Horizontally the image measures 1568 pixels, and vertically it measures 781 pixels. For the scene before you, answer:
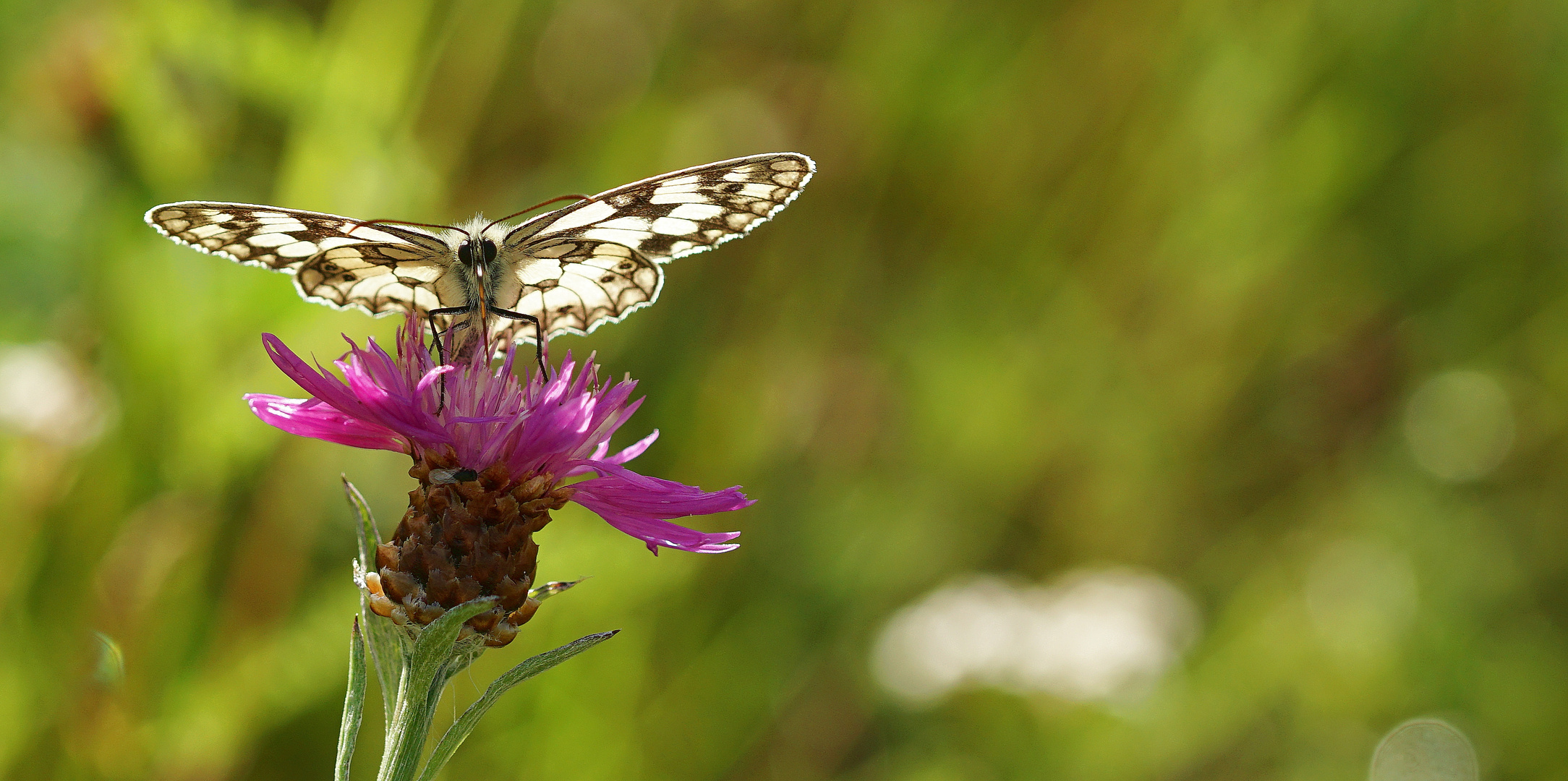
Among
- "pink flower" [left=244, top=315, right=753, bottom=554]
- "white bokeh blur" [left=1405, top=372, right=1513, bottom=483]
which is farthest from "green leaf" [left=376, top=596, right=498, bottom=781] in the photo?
"white bokeh blur" [left=1405, top=372, right=1513, bottom=483]

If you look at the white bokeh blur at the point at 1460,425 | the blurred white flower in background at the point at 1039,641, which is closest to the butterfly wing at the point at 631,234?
the blurred white flower in background at the point at 1039,641

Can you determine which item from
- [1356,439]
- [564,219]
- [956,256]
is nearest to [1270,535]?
[1356,439]

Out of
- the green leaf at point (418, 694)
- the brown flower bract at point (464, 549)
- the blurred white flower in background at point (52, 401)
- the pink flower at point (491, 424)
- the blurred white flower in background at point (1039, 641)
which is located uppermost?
the blurred white flower in background at point (52, 401)

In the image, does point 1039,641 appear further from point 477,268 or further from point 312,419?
Result: point 312,419

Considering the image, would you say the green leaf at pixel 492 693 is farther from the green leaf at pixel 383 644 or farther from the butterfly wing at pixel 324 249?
the butterfly wing at pixel 324 249

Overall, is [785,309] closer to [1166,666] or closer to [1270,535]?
[1166,666]
